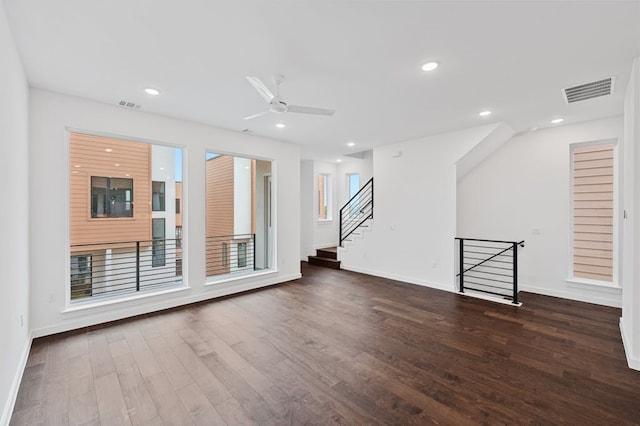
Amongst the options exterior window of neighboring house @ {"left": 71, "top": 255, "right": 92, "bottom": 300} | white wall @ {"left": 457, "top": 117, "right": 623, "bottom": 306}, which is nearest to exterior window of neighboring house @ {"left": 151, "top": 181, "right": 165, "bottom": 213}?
exterior window of neighboring house @ {"left": 71, "top": 255, "right": 92, "bottom": 300}

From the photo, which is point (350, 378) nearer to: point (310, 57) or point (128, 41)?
point (310, 57)

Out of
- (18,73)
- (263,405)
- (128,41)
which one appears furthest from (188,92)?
(263,405)

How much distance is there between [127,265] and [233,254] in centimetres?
203

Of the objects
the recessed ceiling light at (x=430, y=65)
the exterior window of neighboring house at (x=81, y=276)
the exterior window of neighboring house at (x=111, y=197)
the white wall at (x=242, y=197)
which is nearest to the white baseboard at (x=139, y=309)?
the exterior window of neighboring house at (x=81, y=276)

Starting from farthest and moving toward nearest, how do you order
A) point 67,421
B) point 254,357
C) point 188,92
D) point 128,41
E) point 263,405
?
point 188,92 < point 254,357 < point 128,41 < point 263,405 < point 67,421

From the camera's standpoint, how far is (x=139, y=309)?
4129 millimetres

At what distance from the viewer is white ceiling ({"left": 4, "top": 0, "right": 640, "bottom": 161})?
2053 mm

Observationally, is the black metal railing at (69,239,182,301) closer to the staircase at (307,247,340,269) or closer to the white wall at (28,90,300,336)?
the white wall at (28,90,300,336)

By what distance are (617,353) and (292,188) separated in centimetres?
533

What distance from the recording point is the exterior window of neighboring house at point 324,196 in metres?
9.05

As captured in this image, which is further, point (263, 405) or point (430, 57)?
point (430, 57)

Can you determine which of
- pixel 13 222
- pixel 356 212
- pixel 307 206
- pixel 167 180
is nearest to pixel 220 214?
pixel 167 180

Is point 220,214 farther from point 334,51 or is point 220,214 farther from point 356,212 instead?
point 334,51

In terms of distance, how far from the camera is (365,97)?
11.9ft
